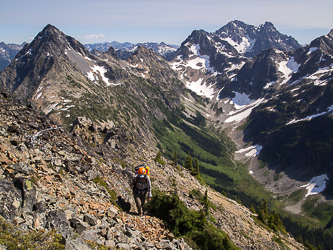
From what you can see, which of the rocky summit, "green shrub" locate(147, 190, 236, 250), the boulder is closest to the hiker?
"green shrub" locate(147, 190, 236, 250)

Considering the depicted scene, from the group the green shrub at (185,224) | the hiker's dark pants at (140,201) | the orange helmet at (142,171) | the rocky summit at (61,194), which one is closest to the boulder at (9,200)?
the rocky summit at (61,194)

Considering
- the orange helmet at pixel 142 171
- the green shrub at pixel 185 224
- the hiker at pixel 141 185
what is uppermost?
the orange helmet at pixel 142 171

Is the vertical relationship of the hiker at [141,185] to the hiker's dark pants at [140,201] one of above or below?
above

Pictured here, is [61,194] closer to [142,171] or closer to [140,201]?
[142,171]

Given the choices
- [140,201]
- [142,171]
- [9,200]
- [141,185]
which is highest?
[9,200]

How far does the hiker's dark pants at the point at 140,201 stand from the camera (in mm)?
20172

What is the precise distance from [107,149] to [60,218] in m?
28.4

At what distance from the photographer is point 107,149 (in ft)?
133

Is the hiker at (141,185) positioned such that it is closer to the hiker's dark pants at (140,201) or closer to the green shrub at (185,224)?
the hiker's dark pants at (140,201)

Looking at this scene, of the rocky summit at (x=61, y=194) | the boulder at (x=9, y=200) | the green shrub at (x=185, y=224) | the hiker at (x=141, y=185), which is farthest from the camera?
the hiker at (x=141, y=185)

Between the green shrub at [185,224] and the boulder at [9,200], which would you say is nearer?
the boulder at [9,200]

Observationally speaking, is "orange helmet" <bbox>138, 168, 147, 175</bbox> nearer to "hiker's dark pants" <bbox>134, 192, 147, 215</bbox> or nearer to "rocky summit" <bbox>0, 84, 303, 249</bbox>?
"hiker's dark pants" <bbox>134, 192, 147, 215</bbox>

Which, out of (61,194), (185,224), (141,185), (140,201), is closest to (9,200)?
(61,194)

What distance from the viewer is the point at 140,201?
810 inches
